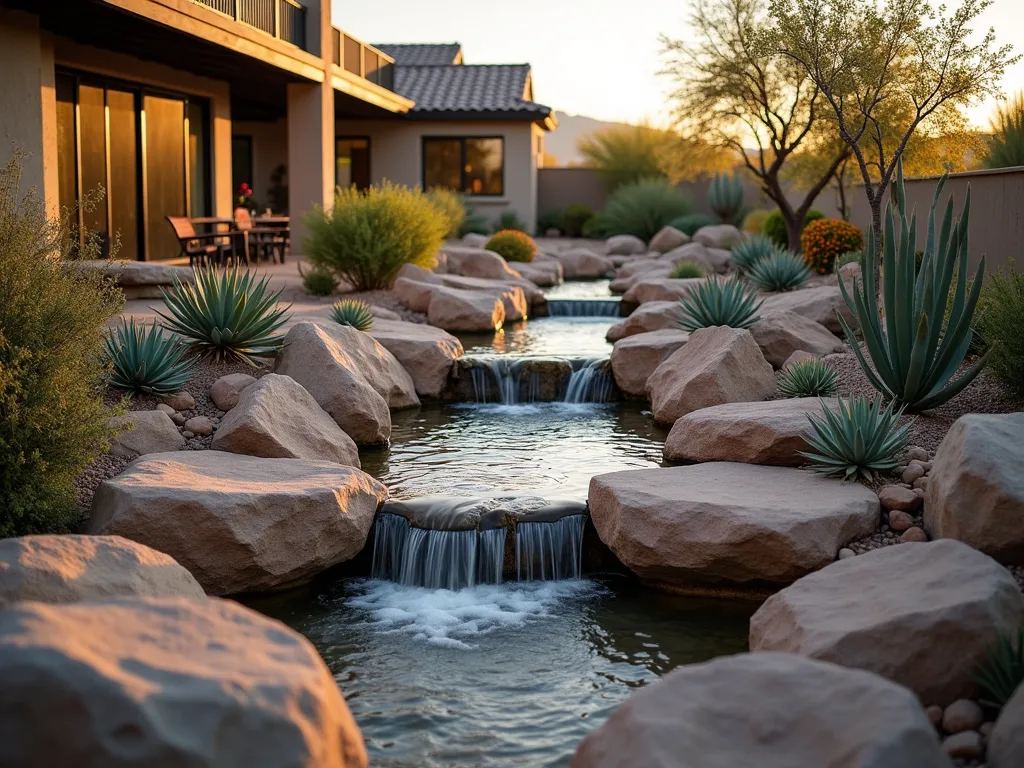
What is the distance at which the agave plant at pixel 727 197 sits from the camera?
108 ft

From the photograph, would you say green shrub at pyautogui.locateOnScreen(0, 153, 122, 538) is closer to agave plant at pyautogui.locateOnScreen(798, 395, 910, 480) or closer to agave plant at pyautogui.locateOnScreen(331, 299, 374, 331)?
agave plant at pyautogui.locateOnScreen(798, 395, 910, 480)

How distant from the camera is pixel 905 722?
3377 millimetres

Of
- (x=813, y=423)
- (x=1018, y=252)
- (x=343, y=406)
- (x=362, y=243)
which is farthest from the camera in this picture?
(x=362, y=243)

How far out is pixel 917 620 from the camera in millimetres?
4449

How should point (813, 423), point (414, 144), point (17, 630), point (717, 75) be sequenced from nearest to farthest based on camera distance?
1. point (17, 630)
2. point (813, 423)
3. point (717, 75)
4. point (414, 144)

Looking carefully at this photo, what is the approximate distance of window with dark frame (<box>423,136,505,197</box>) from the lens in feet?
102

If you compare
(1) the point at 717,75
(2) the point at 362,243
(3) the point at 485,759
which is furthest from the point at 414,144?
(3) the point at 485,759

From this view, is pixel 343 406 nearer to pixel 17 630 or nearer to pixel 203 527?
pixel 203 527

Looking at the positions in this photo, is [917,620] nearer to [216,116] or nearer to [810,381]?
[810,381]

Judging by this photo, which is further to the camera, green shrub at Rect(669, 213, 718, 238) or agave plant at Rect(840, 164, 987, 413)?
green shrub at Rect(669, 213, 718, 238)

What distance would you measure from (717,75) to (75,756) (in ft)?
61.9

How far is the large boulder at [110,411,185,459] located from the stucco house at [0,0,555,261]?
7.17 feet

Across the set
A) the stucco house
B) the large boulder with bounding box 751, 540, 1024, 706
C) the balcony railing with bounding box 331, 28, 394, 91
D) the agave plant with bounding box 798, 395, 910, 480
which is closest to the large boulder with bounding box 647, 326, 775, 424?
the agave plant with bounding box 798, 395, 910, 480

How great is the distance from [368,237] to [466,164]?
16.6 m
